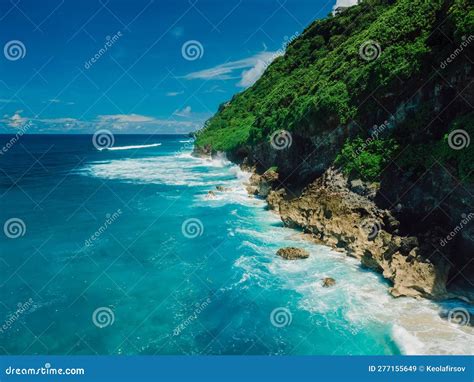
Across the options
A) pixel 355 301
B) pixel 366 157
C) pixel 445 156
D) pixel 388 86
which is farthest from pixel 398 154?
pixel 355 301

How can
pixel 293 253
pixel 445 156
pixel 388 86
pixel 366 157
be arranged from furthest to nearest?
pixel 366 157 < pixel 388 86 < pixel 293 253 < pixel 445 156

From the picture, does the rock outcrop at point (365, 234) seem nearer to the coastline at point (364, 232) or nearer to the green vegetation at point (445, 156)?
the coastline at point (364, 232)

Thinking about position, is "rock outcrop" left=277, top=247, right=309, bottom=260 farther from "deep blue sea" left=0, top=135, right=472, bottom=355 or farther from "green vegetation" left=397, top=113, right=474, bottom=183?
"green vegetation" left=397, top=113, right=474, bottom=183

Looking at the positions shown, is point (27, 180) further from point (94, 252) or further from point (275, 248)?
point (275, 248)

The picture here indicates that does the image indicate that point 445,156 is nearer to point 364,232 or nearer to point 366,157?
point 364,232

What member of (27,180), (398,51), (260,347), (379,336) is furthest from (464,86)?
(27,180)

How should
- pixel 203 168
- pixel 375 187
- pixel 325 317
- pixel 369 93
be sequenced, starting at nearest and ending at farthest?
pixel 325 317
pixel 375 187
pixel 369 93
pixel 203 168
